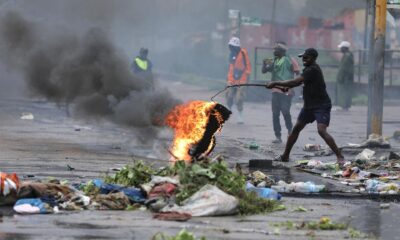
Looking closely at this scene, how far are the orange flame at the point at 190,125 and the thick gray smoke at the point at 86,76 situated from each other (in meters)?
1.68

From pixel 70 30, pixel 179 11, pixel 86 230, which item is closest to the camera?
pixel 86 230

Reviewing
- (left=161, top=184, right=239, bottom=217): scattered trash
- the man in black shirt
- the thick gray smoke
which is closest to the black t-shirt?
the man in black shirt

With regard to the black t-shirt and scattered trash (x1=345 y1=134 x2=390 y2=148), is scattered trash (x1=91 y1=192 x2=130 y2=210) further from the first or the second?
scattered trash (x1=345 y1=134 x2=390 y2=148)

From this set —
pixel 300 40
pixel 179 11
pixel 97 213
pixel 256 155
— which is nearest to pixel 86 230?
pixel 97 213

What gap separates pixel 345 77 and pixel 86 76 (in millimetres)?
13514

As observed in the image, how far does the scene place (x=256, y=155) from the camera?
1590 cm

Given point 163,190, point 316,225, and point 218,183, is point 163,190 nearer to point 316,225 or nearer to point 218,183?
point 218,183

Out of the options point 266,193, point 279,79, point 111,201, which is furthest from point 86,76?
point 111,201

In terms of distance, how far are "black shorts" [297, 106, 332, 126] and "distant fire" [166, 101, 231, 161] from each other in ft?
7.97

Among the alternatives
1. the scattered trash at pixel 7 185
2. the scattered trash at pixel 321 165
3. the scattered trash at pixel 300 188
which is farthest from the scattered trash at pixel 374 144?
the scattered trash at pixel 7 185

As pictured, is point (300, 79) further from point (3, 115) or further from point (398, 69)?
point (398, 69)

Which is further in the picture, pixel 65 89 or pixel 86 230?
pixel 65 89

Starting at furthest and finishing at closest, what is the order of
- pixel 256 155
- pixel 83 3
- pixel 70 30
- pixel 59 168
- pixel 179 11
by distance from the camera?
pixel 179 11, pixel 83 3, pixel 70 30, pixel 256 155, pixel 59 168

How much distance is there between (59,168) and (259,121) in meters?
11.3
